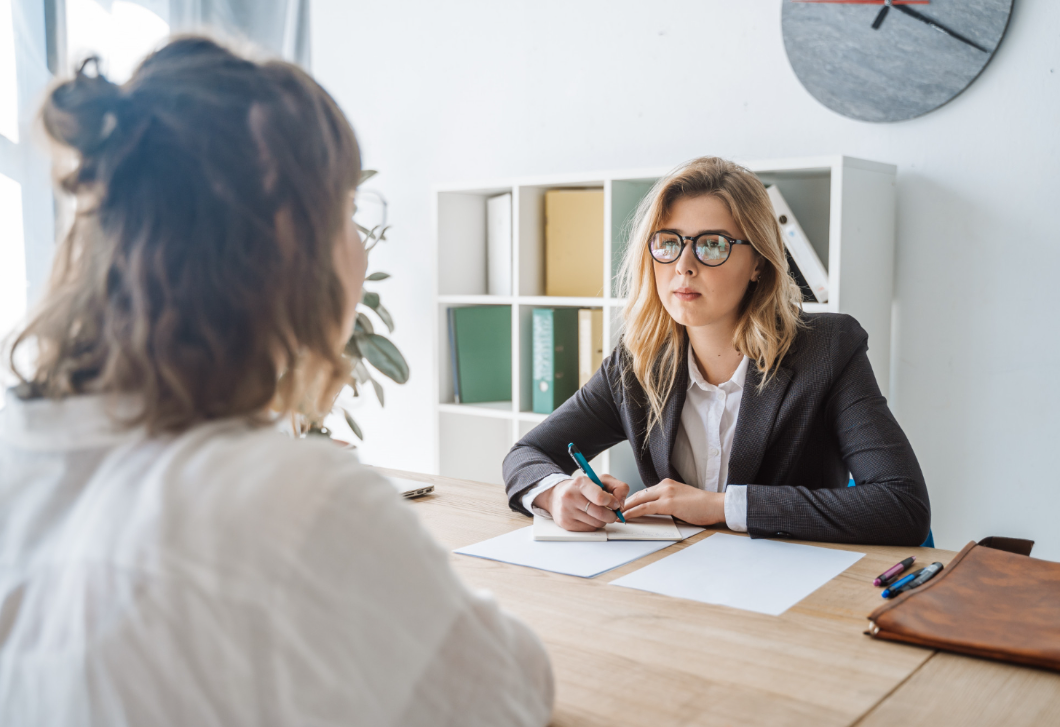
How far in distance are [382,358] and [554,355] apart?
1.84 feet

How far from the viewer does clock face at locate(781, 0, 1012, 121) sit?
6.71 feet

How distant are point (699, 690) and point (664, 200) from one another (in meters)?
1.12

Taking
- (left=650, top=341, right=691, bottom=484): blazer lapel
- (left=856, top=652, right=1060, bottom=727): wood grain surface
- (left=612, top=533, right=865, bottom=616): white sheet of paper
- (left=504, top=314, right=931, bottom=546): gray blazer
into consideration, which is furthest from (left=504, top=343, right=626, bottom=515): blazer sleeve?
(left=856, top=652, right=1060, bottom=727): wood grain surface

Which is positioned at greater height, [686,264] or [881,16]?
[881,16]

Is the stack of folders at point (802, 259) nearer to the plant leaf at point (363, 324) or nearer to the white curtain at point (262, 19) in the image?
the plant leaf at point (363, 324)

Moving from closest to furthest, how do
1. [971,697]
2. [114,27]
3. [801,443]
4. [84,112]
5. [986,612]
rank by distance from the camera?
1. [84,112]
2. [971,697]
3. [986,612]
4. [801,443]
5. [114,27]

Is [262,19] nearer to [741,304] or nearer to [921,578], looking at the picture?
[741,304]

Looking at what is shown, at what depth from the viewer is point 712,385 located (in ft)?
5.69

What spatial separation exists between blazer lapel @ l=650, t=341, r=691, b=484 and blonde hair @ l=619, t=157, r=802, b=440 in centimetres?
1

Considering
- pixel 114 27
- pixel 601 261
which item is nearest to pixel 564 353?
pixel 601 261

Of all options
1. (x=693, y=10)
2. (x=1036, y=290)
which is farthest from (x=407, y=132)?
(x=1036, y=290)

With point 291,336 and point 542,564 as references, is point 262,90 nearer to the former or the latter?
point 291,336

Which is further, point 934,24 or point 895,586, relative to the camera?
point 934,24

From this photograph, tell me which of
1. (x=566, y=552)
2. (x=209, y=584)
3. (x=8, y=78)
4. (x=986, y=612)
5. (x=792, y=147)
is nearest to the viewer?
(x=209, y=584)
